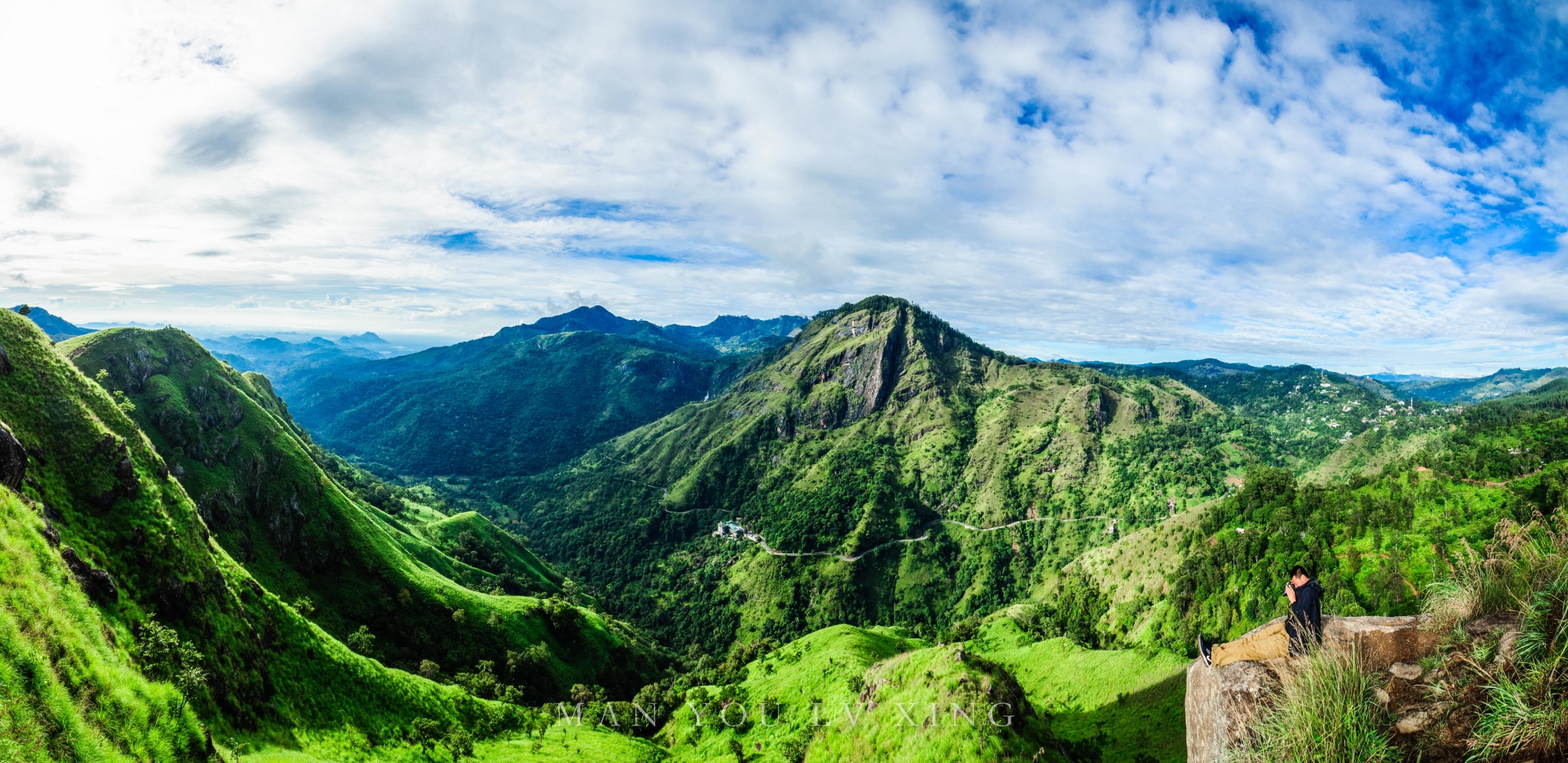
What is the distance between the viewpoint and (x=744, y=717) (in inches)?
3260

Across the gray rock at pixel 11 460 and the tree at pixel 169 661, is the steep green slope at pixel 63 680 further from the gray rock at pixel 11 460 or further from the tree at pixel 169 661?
the gray rock at pixel 11 460

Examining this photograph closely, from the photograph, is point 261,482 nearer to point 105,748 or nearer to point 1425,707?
point 105,748

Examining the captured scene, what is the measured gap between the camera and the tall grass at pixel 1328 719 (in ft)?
34.2

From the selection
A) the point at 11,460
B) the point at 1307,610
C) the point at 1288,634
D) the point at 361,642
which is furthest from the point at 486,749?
the point at 1307,610

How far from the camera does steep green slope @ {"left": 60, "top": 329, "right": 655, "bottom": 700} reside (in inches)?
3701

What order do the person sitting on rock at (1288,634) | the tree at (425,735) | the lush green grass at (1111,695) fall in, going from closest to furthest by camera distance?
1. the person sitting on rock at (1288,634)
2. the lush green grass at (1111,695)
3. the tree at (425,735)

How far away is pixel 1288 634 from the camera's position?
15680 millimetres

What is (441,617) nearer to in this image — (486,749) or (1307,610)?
(486,749)

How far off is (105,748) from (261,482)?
4182 inches

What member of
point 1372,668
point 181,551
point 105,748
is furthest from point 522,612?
point 1372,668

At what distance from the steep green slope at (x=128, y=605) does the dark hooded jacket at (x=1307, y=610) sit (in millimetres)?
50959

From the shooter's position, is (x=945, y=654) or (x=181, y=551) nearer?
(x=181, y=551)

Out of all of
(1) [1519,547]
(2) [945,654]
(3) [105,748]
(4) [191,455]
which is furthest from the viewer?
(4) [191,455]

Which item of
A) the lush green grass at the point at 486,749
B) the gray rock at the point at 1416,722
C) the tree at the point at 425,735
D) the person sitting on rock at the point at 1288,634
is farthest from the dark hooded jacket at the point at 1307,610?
the tree at the point at 425,735
